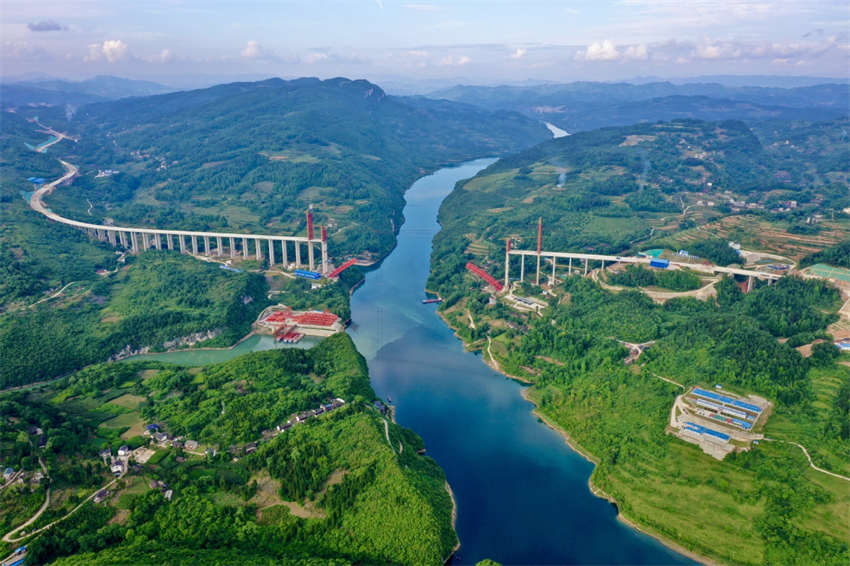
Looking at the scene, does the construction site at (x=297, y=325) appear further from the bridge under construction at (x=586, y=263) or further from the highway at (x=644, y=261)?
the highway at (x=644, y=261)

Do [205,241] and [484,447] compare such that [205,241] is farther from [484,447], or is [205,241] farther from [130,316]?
[484,447]

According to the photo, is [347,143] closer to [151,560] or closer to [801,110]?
[151,560]

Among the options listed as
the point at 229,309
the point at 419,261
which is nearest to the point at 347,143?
the point at 419,261

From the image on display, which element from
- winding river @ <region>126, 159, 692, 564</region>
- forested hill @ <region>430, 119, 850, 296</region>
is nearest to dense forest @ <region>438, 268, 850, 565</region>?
winding river @ <region>126, 159, 692, 564</region>

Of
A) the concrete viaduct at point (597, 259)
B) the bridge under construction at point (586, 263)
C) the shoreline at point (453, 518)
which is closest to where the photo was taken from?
the shoreline at point (453, 518)

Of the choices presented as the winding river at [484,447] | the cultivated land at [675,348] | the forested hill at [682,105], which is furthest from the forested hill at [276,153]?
the forested hill at [682,105]

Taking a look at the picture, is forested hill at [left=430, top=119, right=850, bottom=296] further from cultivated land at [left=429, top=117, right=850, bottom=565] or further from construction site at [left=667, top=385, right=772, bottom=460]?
construction site at [left=667, top=385, right=772, bottom=460]
